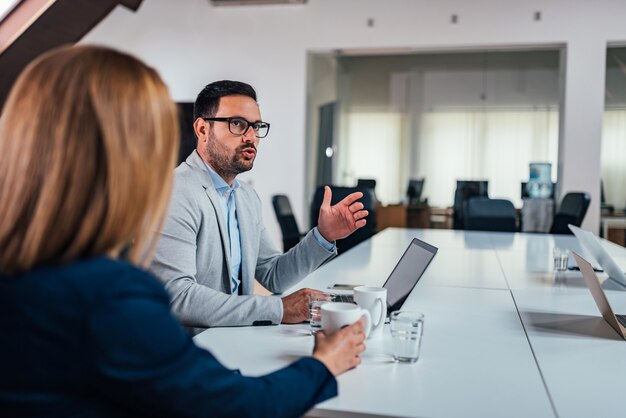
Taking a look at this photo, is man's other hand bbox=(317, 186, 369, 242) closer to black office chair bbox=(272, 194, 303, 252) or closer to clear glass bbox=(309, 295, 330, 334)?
clear glass bbox=(309, 295, 330, 334)

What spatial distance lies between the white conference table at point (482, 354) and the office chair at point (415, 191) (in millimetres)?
6289

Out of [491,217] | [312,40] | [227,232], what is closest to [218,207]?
[227,232]

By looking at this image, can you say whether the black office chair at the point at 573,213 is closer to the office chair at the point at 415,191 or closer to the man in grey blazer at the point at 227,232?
the office chair at the point at 415,191

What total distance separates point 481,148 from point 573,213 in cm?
351

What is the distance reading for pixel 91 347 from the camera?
74 cm

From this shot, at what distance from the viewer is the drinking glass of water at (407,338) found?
4.43 feet

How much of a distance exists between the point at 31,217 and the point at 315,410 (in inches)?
23.6

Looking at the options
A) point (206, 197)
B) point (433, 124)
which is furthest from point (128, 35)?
point (206, 197)

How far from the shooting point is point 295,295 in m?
1.71

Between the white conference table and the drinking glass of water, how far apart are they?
0.08 feet

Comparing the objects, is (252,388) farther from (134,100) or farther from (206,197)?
(206,197)

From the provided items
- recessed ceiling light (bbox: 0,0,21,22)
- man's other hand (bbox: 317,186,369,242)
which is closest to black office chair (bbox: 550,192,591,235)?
man's other hand (bbox: 317,186,369,242)

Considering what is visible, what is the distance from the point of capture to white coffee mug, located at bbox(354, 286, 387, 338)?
59.9 inches

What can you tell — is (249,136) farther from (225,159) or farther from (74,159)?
(74,159)
